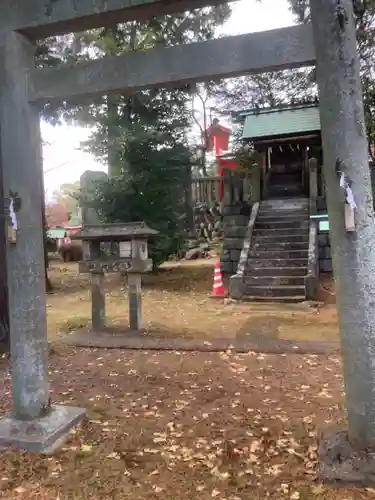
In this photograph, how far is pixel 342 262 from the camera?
9.07ft

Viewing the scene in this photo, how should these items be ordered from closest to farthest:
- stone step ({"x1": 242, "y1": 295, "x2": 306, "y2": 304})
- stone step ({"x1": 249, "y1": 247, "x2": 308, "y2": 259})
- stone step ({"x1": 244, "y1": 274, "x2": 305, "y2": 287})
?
stone step ({"x1": 242, "y1": 295, "x2": 306, "y2": 304}) → stone step ({"x1": 244, "y1": 274, "x2": 305, "y2": 287}) → stone step ({"x1": 249, "y1": 247, "x2": 308, "y2": 259})

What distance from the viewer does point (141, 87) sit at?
3121 mm

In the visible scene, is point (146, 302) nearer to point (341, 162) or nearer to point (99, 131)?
point (99, 131)

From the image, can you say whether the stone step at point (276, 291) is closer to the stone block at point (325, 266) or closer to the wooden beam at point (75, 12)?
the stone block at point (325, 266)

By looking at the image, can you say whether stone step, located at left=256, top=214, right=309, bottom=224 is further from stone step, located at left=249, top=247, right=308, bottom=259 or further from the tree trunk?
the tree trunk

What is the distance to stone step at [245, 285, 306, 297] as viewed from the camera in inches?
383

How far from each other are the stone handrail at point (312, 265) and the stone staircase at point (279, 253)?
0.50ft

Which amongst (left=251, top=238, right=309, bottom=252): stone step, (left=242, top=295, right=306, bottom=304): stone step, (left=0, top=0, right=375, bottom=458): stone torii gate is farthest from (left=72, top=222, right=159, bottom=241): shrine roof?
(left=251, top=238, right=309, bottom=252): stone step

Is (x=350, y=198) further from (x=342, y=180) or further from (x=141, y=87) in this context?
(x=141, y=87)

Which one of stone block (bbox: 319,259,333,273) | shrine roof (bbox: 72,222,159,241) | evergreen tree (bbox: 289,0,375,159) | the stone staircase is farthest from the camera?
evergreen tree (bbox: 289,0,375,159)

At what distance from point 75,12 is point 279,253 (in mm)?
8805

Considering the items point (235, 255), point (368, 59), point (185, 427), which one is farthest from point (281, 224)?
point (185, 427)

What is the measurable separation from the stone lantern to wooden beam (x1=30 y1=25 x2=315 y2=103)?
3706 millimetres

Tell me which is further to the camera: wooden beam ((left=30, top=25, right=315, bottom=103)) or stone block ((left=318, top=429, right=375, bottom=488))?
wooden beam ((left=30, top=25, right=315, bottom=103))
